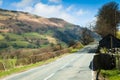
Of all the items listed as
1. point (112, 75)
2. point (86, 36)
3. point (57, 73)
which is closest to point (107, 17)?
point (57, 73)

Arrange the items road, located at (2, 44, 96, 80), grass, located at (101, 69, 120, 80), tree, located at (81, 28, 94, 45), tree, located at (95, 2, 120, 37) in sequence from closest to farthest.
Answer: grass, located at (101, 69, 120, 80) < road, located at (2, 44, 96, 80) < tree, located at (95, 2, 120, 37) < tree, located at (81, 28, 94, 45)

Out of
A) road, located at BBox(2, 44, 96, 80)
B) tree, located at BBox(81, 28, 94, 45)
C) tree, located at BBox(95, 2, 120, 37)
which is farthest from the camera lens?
tree, located at BBox(81, 28, 94, 45)

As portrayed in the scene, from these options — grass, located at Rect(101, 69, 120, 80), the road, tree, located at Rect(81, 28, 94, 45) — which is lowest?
the road

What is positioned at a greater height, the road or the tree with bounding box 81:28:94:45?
the tree with bounding box 81:28:94:45

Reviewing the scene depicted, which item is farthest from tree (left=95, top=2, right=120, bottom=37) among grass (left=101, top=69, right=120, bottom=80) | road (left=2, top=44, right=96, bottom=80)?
grass (left=101, top=69, right=120, bottom=80)

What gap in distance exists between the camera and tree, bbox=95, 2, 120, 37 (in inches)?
3324

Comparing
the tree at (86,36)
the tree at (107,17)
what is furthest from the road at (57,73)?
the tree at (86,36)

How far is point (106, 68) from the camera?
106 ft

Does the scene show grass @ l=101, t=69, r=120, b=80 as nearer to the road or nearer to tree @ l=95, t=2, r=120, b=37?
the road

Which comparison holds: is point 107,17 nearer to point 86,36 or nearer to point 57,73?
point 57,73

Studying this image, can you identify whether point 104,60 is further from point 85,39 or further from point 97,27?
point 85,39

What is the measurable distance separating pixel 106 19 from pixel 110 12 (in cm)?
234

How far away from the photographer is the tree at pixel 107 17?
3324 inches

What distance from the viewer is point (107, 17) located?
87.1 meters
